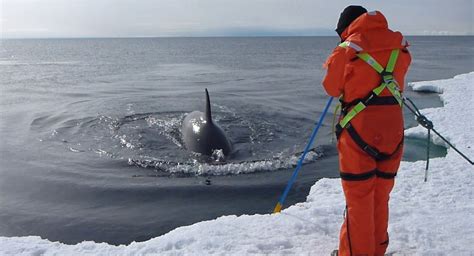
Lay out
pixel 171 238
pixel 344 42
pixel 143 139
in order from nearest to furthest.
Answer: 1. pixel 344 42
2. pixel 171 238
3. pixel 143 139

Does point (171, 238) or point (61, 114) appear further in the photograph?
point (61, 114)

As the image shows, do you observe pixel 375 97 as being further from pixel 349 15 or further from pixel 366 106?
pixel 349 15

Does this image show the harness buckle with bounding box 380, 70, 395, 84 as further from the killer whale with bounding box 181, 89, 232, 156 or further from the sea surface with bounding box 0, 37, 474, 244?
the killer whale with bounding box 181, 89, 232, 156

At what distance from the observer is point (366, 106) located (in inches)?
165

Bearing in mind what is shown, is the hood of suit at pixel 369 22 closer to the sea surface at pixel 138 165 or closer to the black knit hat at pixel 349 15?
the black knit hat at pixel 349 15

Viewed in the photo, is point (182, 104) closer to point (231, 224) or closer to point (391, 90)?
point (231, 224)

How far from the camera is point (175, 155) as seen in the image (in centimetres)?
1230

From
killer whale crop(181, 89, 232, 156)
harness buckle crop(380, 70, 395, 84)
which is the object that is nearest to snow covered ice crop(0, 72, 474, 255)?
harness buckle crop(380, 70, 395, 84)

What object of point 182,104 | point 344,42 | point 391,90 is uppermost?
point 344,42

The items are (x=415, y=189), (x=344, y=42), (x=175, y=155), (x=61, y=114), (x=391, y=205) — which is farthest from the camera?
(x=61, y=114)

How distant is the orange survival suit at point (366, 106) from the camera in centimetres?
414

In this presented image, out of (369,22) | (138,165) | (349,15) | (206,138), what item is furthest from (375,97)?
(206,138)

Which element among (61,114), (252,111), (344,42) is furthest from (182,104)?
(344,42)

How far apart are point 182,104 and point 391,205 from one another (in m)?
16.4
